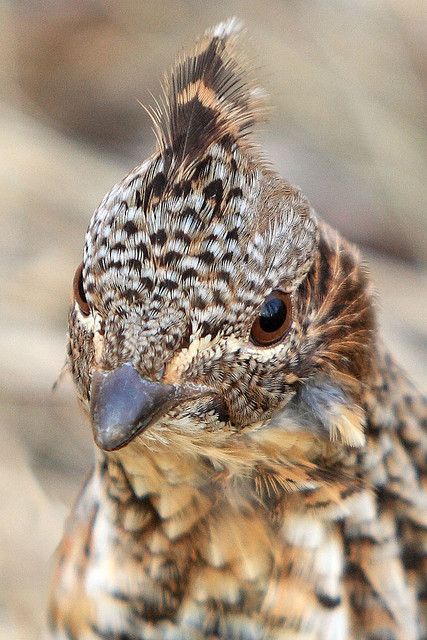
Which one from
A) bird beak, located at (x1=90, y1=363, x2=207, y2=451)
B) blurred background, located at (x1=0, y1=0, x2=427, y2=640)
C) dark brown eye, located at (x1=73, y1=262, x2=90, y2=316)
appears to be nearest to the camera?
bird beak, located at (x1=90, y1=363, x2=207, y2=451)

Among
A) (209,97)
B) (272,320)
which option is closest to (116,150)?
(209,97)

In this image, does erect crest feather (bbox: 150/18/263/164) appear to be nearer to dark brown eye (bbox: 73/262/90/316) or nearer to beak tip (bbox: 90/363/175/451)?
dark brown eye (bbox: 73/262/90/316)

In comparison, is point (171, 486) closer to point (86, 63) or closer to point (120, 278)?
point (120, 278)

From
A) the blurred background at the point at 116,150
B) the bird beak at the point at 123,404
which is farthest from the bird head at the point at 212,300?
the blurred background at the point at 116,150

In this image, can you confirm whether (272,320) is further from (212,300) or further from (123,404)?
(123,404)

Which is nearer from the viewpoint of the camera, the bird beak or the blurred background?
the bird beak

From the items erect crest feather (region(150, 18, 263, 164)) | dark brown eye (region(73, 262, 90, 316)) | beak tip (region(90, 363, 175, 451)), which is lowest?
beak tip (region(90, 363, 175, 451))

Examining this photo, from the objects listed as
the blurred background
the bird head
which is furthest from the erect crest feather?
the blurred background

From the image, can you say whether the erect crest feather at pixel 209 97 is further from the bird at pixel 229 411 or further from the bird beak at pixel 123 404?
the bird beak at pixel 123 404
